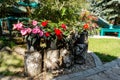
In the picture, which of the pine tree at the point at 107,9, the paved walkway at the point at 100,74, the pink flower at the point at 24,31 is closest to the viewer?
the pink flower at the point at 24,31

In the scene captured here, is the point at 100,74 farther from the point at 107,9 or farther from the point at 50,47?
the point at 107,9

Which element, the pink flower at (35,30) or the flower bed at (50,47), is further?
the flower bed at (50,47)

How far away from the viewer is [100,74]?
7695 millimetres

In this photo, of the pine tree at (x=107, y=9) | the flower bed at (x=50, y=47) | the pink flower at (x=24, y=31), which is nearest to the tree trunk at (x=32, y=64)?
the flower bed at (x=50, y=47)

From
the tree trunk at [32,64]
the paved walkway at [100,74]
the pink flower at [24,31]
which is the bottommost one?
the paved walkway at [100,74]

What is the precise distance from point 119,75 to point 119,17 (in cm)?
1616

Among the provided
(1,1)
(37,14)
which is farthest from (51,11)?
(1,1)

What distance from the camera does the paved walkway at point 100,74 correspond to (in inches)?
285

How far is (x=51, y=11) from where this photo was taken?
10266 millimetres

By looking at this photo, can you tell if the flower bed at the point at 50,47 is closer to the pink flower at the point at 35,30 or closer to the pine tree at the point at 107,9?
the pink flower at the point at 35,30

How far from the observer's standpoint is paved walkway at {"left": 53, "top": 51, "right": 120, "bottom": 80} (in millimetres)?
7227

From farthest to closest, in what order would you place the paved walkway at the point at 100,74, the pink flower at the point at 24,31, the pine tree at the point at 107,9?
the pine tree at the point at 107,9, the paved walkway at the point at 100,74, the pink flower at the point at 24,31

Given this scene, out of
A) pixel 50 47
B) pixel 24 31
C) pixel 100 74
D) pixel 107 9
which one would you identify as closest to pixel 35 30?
pixel 24 31

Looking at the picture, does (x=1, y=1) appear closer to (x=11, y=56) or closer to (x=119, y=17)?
(x=11, y=56)
